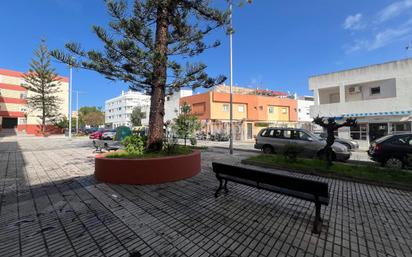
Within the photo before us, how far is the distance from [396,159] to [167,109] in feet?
121

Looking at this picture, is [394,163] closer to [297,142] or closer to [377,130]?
[297,142]

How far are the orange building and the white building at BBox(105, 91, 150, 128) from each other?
43.2 m

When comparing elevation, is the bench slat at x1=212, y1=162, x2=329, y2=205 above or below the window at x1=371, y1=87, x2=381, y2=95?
below

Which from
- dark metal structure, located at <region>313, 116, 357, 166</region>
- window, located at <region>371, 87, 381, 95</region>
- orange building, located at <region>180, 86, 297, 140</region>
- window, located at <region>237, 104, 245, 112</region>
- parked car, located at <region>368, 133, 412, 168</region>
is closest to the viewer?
dark metal structure, located at <region>313, 116, 357, 166</region>

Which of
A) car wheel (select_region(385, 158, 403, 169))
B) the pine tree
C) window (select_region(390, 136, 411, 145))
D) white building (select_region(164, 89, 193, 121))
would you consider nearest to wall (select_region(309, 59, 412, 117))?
window (select_region(390, 136, 411, 145))

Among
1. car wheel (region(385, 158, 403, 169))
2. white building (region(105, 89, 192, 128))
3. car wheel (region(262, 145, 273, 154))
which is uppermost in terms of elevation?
white building (region(105, 89, 192, 128))

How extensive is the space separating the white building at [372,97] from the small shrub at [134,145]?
1940 centimetres

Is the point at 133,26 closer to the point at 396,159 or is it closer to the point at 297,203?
the point at 297,203

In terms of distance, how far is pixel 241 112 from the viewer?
3462 cm

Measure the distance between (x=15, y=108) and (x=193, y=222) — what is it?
53.9 meters

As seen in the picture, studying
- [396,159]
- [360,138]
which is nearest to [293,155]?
[396,159]

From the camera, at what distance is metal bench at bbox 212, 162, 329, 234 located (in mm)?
3270

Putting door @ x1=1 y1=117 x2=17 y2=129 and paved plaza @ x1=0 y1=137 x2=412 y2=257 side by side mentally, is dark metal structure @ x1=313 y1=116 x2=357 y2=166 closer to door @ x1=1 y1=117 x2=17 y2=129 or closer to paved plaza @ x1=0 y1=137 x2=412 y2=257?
paved plaza @ x1=0 y1=137 x2=412 y2=257

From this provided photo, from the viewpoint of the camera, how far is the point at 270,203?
14.7 ft
